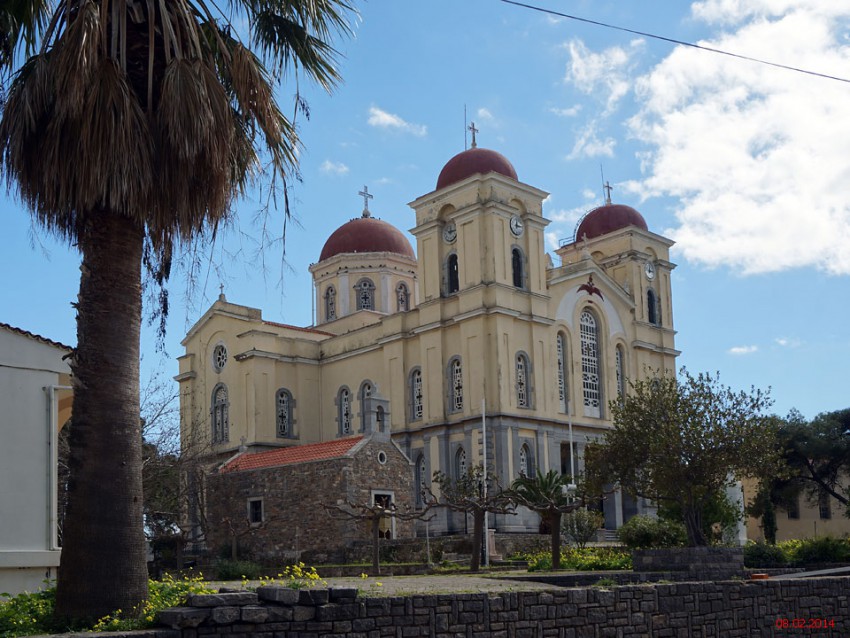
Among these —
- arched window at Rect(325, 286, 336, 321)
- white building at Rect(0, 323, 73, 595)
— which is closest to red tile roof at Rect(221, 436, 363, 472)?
white building at Rect(0, 323, 73, 595)

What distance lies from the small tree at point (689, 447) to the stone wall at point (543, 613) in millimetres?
13662

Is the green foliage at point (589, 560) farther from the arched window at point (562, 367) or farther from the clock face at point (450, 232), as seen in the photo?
the clock face at point (450, 232)

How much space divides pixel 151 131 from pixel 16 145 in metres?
1.43

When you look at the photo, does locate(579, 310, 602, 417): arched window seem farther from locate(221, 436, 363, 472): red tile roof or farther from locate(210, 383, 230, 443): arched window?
locate(210, 383, 230, 443): arched window

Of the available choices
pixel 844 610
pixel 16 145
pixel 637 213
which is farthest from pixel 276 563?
pixel 637 213

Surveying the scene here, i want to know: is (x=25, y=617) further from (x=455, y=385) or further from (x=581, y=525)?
(x=455, y=385)

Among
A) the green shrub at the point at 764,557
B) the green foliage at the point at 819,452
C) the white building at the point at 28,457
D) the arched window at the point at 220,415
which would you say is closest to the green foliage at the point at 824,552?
the green shrub at the point at 764,557

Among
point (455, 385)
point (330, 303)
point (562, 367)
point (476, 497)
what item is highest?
point (330, 303)

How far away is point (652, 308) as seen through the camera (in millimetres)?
52281

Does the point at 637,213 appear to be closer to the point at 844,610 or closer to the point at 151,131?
the point at 844,610

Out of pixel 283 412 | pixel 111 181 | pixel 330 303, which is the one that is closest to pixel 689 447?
pixel 111 181

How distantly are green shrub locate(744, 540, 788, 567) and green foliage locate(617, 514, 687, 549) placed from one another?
2500 mm

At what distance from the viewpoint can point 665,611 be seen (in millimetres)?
12094

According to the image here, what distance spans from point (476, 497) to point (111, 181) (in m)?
29.3
